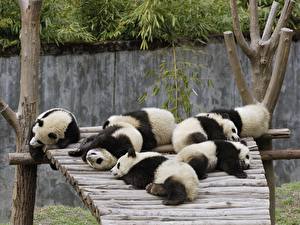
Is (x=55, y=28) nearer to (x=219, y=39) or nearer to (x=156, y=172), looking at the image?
(x=219, y=39)

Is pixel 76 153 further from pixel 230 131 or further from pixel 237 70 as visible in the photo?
pixel 237 70

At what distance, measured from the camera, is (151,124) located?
5.31 metres

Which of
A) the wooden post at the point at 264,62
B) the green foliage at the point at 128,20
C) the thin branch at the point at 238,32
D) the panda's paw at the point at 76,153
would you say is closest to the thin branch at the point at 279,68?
the wooden post at the point at 264,62

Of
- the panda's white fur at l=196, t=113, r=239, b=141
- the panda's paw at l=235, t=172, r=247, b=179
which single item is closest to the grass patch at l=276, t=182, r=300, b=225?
the panda's white fur at l=196, t=113, r=239, b=141

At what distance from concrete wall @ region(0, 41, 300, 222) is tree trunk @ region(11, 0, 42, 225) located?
2212 mm

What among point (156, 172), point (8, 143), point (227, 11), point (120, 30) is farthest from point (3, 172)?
point (156, 172)

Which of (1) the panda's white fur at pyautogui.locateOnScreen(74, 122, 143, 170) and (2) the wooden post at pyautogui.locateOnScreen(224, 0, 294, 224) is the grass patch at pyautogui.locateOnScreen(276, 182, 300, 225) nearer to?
(2) the wooden post at pyautogui.locateOnScreen(224, 0, 294, 224)

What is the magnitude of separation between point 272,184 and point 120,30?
124 inches

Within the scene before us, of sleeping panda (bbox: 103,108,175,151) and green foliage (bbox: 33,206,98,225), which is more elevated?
sleeping panda (bbox: 103,108,175,151)

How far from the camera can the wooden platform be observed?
141 inches

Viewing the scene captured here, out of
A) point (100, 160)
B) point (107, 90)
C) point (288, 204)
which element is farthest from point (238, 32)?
point (107, 90)

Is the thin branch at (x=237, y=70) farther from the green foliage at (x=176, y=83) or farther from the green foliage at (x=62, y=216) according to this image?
the green foliage at (x=62, y=216)

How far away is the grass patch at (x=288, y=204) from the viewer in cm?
725

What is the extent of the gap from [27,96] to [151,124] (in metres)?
1.07
